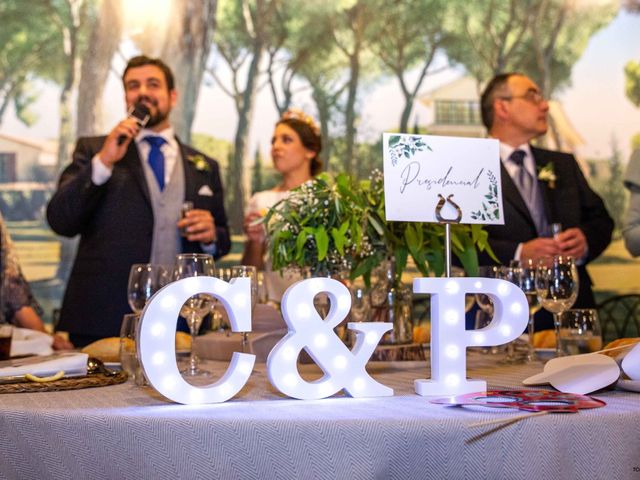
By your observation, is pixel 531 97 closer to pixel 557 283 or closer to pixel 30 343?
pixel 557 283

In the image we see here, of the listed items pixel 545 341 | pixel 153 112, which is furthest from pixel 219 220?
pixel 545 341

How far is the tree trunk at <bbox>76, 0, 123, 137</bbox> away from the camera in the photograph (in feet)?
16.0

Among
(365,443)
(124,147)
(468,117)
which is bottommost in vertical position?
(365,443)

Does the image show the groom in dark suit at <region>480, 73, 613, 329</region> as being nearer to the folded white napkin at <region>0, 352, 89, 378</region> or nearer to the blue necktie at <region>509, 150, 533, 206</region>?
the blue necktie at <region>509, 150, 533, 206</region>

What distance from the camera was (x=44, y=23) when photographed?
191 inches

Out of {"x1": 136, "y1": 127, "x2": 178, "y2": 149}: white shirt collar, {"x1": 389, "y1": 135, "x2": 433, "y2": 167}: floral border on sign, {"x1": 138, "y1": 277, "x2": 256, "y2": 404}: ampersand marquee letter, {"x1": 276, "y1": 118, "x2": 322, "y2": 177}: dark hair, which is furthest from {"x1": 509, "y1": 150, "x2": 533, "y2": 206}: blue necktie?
{"x1": 138, "y1": 277, "x2": 256, "y2": 404}: ampersand marquee letter

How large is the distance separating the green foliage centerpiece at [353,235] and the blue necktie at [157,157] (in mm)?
1928

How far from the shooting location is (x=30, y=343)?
2299 mm

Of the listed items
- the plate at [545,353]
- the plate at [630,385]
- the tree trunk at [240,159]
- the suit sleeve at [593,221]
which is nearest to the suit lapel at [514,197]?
the suit sleeve at [593,221]

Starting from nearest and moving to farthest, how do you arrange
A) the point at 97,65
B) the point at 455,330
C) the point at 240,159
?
the point at 455,330, the point at 97,65, the point at 240,159

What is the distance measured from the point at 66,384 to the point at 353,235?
2.15 feet

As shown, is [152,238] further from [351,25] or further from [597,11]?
[597,11]

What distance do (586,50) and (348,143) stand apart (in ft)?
4.90

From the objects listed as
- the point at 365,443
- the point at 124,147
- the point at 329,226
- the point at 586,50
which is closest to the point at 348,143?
the point at 586,50
